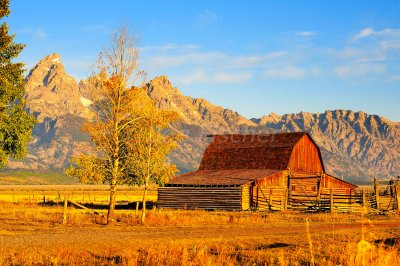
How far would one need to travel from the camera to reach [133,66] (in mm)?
34312

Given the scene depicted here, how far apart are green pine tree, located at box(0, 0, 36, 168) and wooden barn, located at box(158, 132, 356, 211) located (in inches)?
580

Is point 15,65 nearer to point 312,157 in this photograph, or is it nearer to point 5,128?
point 5,128

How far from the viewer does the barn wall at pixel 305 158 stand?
5856 cm

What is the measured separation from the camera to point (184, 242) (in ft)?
73.1

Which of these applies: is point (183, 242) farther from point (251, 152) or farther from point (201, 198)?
point (251, 152)

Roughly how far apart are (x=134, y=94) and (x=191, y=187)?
20.2m

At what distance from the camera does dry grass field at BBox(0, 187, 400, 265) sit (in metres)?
16.3

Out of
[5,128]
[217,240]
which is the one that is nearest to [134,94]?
[217,240]

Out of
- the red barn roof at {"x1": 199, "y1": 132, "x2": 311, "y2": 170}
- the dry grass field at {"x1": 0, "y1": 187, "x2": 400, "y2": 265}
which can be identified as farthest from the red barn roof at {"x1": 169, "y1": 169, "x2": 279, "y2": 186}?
the dry grass field at {"x1": 0, "y1": 187, "x2": 400, "y2": 265}

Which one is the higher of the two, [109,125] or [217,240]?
[109,125]

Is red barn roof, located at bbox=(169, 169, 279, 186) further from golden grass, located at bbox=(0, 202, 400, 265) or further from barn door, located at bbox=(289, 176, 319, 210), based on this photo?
golden grass, located at bbox=(0, 202, 400, 265)

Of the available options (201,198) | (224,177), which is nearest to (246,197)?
(224,177)

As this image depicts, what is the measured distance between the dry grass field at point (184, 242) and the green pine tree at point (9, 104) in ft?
36.8

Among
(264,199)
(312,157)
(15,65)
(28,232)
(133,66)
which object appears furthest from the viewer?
(312,157)
